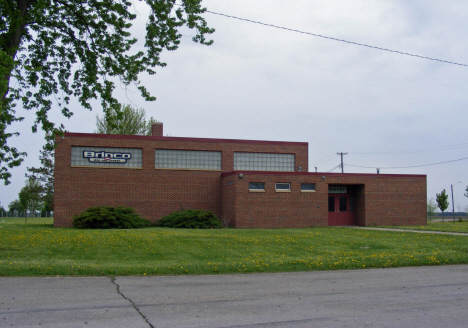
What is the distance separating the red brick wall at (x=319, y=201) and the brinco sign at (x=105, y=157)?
7.32 metres

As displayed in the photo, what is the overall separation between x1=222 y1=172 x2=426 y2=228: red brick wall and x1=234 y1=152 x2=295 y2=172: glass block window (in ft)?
7.31

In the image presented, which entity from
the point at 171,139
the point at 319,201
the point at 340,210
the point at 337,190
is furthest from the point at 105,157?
the point at 340,210

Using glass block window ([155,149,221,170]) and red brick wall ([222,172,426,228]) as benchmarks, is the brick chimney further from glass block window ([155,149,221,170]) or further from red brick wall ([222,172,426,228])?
red brick wall ([222,172,426,228])

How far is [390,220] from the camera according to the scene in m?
34.9

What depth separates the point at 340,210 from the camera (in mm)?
35625

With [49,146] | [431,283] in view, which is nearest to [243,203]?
[49,146]

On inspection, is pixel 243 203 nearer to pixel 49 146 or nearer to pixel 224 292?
pixel 49 146

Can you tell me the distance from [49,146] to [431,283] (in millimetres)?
14816

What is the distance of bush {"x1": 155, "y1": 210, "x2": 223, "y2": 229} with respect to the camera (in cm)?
3077

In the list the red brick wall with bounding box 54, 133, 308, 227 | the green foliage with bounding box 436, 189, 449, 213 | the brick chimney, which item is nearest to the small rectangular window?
the red brick wall with bounding box 54, 133, 308, 227

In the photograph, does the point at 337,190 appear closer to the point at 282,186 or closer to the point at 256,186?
the point at 282,186

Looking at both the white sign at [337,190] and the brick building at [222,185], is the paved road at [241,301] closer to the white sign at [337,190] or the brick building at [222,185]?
the brick building at [222,185]

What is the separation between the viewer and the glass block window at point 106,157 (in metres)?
32.5

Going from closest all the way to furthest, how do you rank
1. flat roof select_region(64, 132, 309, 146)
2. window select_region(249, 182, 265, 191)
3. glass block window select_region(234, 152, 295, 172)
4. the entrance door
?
window select_region(249, 182, 265, 191), flat roof select_region(64, 132, 309, 146), the entrance door, glass block window select_region(234, 152, 295, 172)
